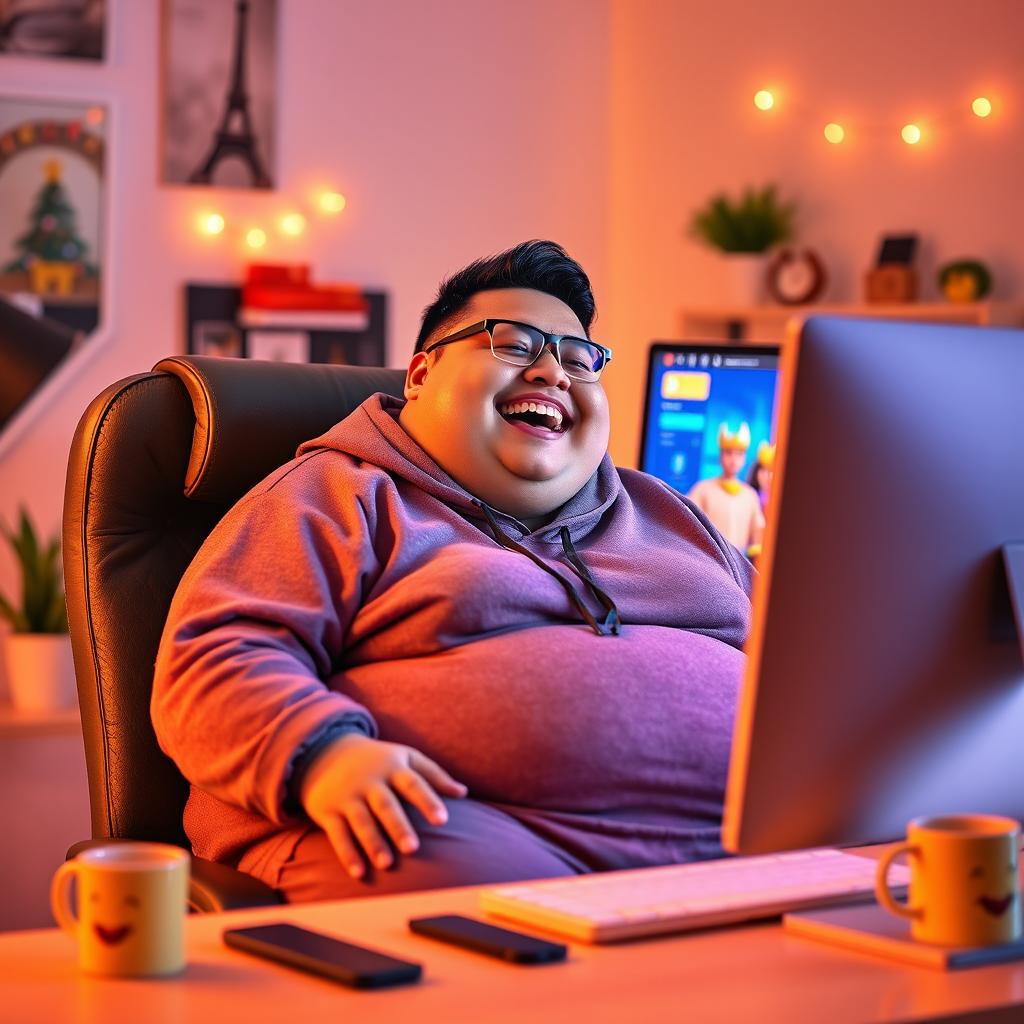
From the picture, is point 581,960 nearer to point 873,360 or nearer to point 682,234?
point 873,360

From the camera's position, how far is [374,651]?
1689 millimetres

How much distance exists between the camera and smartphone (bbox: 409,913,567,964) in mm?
988

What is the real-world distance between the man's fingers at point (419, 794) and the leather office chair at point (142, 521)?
1.61 feet

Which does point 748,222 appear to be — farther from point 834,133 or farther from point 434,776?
point 434,776

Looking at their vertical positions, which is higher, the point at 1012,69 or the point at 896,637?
the point at 1012,69

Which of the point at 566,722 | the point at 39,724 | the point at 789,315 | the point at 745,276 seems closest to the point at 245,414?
the point at 566,722

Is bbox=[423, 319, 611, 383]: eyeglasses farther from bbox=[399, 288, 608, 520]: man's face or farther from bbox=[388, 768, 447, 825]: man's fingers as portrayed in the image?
bbox=[388, 768, 447, 825]: man's fingers

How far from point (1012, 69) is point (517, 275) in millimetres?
2685

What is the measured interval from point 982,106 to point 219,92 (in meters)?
1.95

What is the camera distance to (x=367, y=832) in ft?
4.46

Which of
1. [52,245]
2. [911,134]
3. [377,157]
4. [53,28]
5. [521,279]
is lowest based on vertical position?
[521,279]

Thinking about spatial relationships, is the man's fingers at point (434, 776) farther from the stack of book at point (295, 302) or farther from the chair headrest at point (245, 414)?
the stack of book at point (295, 302)

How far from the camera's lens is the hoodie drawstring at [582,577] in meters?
1.72

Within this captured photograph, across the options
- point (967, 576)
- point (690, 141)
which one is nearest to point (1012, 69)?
point (690, 141)
